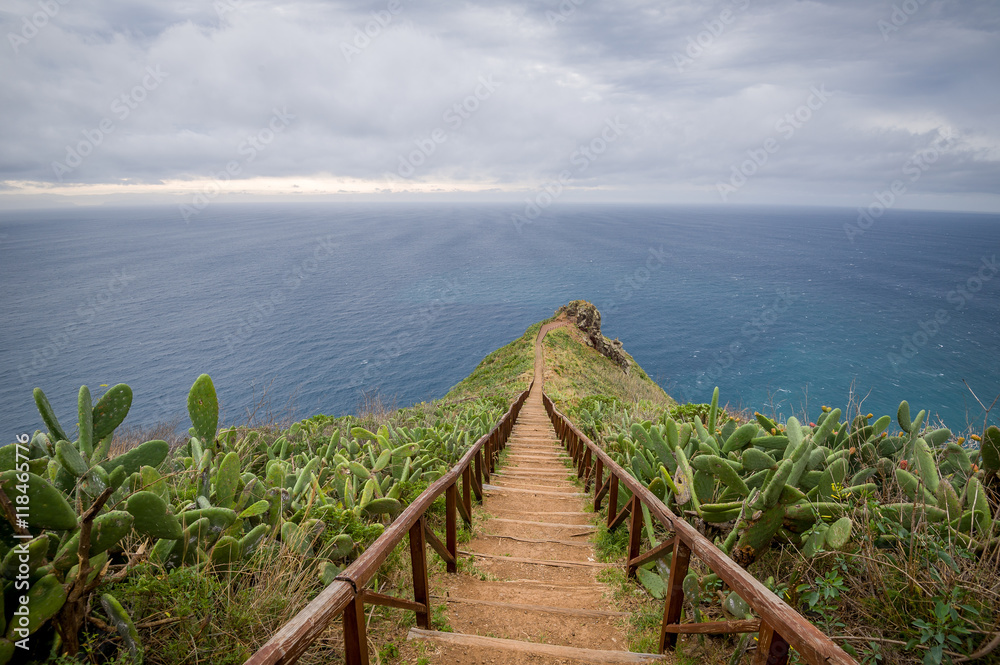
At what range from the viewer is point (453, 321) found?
6162cm

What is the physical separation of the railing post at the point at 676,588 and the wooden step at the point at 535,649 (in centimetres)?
14

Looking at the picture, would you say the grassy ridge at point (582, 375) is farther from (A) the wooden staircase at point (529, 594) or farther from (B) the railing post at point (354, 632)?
(B) the railing post at point (354, 632)

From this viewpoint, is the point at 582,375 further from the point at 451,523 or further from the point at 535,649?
the point at 535,649

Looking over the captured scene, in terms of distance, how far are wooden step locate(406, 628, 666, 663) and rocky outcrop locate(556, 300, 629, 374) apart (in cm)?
3407

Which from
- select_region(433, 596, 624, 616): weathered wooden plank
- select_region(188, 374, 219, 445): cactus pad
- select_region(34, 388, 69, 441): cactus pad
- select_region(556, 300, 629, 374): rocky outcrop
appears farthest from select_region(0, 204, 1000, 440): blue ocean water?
select_region(556, 300, 629, 374): rocky outcrop

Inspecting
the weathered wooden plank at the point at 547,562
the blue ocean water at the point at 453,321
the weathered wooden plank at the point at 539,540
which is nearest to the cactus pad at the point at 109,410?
the weathered wooden plank at the point at 547,562

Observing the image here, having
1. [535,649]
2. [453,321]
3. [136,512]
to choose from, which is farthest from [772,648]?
[453,321]

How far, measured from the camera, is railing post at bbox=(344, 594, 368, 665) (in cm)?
211

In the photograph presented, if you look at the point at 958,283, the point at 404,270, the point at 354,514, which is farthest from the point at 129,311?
the point at 958,283

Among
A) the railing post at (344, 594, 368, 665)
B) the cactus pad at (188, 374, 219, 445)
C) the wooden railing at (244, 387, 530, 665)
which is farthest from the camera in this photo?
the cactus pad at (188, 374, 219, 445)

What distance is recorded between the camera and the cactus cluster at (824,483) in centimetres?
253

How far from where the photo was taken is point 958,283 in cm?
8775

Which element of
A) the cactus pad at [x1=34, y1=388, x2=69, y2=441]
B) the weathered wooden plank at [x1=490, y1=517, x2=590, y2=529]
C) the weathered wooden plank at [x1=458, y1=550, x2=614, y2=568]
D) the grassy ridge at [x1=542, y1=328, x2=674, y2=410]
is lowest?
the grassy ridge at [x1=542, y1=328, x2=674, y2=410]

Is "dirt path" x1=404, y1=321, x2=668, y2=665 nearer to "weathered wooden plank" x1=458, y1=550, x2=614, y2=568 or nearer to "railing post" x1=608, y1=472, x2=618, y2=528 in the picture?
"weathered wooden plank" x1=458, y1=550, x2=614, y2=568
